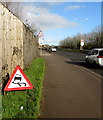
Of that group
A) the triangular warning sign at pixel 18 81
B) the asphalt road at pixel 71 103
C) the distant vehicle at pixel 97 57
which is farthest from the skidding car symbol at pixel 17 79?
the distant vehicle at pixel 97 57

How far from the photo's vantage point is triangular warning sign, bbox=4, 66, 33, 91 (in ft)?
13.3

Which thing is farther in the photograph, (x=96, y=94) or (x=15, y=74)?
(x=96, y=94)

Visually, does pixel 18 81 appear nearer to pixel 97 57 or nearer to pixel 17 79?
pixel 17 79

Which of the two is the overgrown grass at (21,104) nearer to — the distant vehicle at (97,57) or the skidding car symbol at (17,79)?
the skidding car symbol at (17,79)

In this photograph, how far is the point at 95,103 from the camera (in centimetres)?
418

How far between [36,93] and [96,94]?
6.55ft

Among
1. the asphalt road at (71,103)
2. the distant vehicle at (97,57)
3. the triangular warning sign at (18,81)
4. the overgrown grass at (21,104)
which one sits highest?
the distant vehicle at (97,57)

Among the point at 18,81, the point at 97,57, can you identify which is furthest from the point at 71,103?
the point at 97,57

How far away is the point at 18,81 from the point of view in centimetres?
414

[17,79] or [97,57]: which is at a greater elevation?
[97,57]

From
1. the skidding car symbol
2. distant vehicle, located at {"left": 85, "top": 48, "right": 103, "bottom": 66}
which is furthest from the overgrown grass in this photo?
distant vehicle, located at {"left": 85, "top": 48, "right": 103, "bottom": 66}

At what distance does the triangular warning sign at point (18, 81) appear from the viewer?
4.05 meters

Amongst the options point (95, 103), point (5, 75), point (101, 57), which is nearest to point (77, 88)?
point (95, 103)

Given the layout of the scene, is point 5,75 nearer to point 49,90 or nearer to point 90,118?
point 49,90
